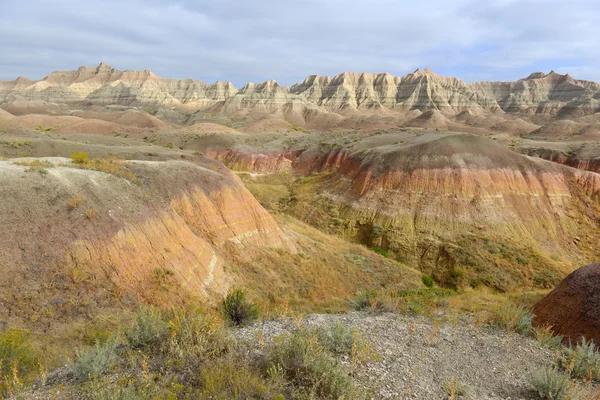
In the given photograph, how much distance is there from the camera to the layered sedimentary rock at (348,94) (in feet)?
445

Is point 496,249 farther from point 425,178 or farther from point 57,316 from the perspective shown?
point 57,316

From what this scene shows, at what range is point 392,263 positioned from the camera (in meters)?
24.8

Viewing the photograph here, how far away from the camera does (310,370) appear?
511 cm

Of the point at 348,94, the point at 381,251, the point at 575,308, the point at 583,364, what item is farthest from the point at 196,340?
the point at 348,94

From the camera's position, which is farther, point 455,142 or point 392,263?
point 455,142

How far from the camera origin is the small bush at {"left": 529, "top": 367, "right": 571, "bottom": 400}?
5.44m

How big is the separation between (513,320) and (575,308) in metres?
2.04

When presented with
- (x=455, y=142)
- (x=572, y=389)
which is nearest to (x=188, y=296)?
(x=572, y=389)

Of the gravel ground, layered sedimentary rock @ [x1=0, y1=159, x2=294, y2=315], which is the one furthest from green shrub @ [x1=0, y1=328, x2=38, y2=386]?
layered sedimentary rock @ [x1=0, y1=159, x2=294, y2=315]

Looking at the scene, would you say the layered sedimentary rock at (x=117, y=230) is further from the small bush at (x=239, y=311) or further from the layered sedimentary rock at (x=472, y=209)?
the layered sedimentary rock at (x=472, y=209)

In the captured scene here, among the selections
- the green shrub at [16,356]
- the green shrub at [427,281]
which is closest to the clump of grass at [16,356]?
the green shrub at [16,356]

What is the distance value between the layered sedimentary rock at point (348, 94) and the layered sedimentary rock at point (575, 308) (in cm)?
12674

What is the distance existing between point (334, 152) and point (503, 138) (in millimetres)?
36334

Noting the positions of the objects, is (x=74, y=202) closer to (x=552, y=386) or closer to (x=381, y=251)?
(x=552, y=386)
